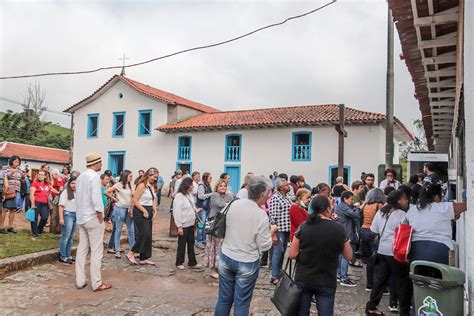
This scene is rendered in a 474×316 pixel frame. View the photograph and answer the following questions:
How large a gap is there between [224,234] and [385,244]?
6.65 ft

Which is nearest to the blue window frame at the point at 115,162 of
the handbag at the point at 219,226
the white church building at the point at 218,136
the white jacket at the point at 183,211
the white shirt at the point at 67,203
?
the white church building at the point at 218,136

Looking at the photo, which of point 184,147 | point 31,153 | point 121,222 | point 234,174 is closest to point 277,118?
point 234,174

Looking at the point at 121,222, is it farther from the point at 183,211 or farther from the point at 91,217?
the point at 91,217

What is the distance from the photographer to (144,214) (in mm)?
6836

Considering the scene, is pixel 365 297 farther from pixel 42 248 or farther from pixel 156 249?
pixel 42 248

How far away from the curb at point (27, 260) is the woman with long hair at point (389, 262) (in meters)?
5.24

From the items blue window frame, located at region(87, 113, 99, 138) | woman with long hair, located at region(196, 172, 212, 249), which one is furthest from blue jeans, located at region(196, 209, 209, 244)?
blue window frame, located at region(87, 113, 99, 138)

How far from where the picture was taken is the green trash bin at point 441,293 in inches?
133

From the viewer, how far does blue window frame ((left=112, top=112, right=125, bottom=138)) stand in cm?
2547

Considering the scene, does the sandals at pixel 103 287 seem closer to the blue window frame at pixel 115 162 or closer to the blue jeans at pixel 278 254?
the blue jeans at pixel 278 254

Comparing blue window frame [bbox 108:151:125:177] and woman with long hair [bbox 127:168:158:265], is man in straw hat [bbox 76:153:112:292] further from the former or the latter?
blue window frame [bbox 108:151:125:177]

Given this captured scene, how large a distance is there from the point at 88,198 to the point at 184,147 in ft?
59.7

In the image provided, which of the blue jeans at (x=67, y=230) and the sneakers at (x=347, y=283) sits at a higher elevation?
the blue jeans at (x=67, y=230)

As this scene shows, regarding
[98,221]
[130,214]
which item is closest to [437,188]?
[98,221]
